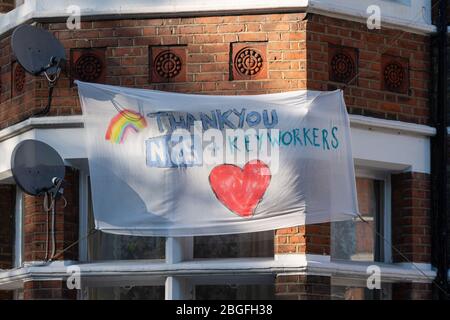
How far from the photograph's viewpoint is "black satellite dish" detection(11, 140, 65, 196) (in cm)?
1447

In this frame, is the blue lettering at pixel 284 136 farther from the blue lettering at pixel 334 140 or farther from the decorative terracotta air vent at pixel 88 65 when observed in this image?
the decorative terracotta air vent at pixel 88 65

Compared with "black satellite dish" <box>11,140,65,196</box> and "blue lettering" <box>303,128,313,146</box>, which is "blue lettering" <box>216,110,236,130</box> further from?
"black satellite dish" <box>11,140,65,196</box>

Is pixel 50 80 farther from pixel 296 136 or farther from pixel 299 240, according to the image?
pixel 299 240

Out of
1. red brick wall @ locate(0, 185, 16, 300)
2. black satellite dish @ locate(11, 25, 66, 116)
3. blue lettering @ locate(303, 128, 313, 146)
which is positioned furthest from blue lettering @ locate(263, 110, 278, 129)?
red brick wall @ locate(0, 185, 16, 300)

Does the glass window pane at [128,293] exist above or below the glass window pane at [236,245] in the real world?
below

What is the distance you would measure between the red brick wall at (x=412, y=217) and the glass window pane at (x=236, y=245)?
1.36 m

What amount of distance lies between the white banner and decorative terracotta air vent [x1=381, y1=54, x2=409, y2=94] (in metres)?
0.95

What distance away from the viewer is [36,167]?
47.7 ft

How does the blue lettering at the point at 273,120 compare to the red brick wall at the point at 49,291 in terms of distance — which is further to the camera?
the red brick wall at the point at 49,291

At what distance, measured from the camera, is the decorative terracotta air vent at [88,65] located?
14953 mm

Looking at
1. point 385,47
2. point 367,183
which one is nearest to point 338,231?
point 367,183

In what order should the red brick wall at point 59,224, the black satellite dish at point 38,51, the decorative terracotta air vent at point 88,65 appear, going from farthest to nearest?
the decorative terracotta air vent at point 88,65, the red brick wall at point 59,224, the black satellite dish at point 38,51

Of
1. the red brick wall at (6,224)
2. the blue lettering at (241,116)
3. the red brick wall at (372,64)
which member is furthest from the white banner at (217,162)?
the red brick wall at (6,224)

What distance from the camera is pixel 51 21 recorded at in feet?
49.3
